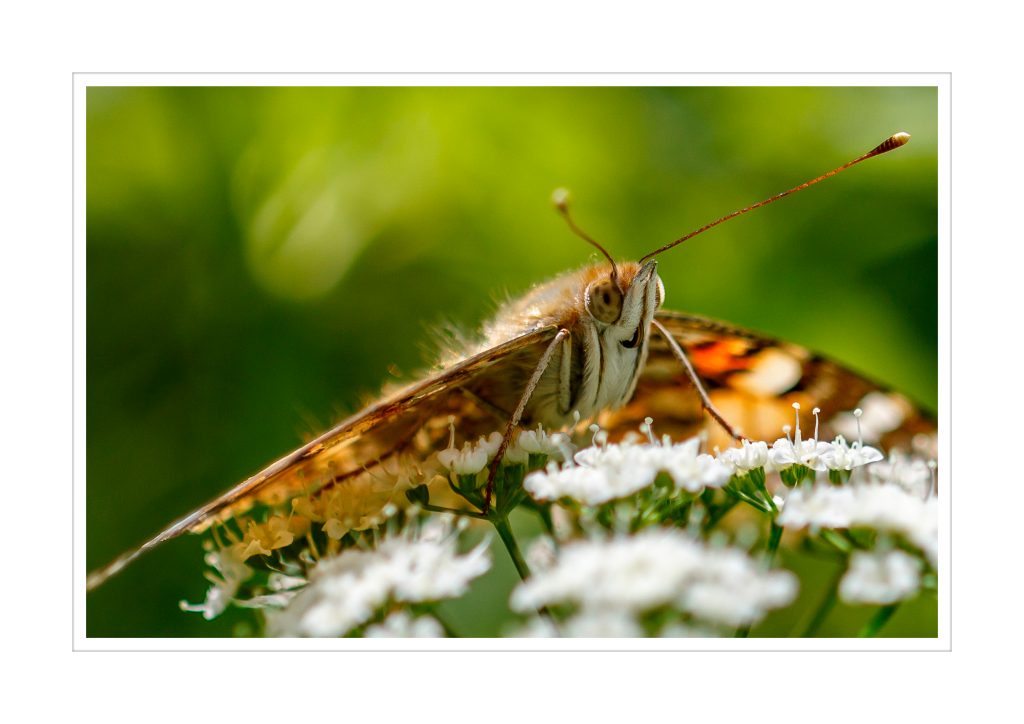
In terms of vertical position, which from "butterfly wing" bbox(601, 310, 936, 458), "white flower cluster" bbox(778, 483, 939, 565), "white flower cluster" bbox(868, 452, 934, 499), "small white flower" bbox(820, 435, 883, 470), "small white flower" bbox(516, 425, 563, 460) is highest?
"butterfly wing" bbox(601, 310, 936, 458)

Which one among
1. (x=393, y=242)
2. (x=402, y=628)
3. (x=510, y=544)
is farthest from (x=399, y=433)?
(x=393, y=242)

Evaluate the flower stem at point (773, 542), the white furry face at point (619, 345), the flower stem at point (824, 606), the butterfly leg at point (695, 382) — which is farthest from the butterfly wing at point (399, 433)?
the flower stem at point (824, 606)

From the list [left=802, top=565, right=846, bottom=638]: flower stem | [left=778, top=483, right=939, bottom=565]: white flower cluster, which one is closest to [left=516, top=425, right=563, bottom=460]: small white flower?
[left=778, top=483, right=939, bottom=565]: white flower cluster

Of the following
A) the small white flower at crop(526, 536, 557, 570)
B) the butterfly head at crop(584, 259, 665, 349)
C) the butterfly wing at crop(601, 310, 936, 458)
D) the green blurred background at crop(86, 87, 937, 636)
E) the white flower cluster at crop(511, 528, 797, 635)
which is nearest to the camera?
the white flower cluster at crop(511, 528, 797, 635)

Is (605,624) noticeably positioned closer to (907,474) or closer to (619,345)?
(619,345)

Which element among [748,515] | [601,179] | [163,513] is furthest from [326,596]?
[601,179]

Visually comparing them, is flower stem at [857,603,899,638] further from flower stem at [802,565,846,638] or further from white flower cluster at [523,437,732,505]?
white flower cluster at [523,437,732,505]

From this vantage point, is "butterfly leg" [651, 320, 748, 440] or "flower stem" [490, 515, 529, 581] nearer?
"flower stem" [490, 515, 529, 581]
